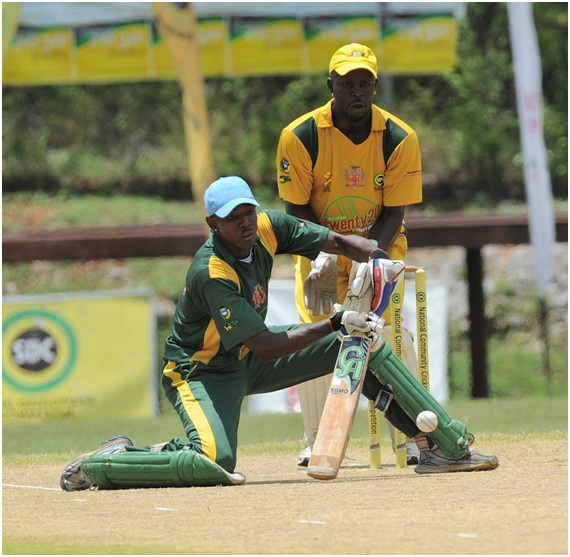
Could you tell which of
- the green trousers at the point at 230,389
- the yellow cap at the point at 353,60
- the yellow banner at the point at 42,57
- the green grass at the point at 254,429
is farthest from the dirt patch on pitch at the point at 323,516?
the yellow banner at the point at 42,57

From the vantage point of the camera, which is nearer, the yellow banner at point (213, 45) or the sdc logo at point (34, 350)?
the sdc logo at point (34, 350)

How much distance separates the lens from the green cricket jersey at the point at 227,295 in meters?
5.13

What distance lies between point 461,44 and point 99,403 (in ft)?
52.0

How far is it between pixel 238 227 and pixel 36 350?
724 centimetres

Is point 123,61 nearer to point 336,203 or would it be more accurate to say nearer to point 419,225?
point 419,225

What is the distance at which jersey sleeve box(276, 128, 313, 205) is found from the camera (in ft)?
20.0

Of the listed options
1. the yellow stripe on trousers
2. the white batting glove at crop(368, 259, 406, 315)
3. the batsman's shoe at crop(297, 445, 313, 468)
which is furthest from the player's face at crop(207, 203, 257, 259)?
the batsman's shoe at crop(297, 445, 313, 468)

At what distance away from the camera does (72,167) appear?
23.7 meters

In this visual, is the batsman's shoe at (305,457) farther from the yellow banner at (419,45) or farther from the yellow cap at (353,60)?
the yellow banner at (419,45)

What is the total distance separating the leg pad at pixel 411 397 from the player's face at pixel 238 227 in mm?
848

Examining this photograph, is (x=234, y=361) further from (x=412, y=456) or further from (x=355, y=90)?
(x=355, y=90)

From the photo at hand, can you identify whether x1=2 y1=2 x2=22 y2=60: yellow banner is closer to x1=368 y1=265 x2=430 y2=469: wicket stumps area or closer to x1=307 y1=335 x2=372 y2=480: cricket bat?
x1=368 y1=265 x2=430 y2=469: wicket stumps area

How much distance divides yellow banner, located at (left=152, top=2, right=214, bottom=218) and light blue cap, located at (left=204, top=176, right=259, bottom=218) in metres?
8.14

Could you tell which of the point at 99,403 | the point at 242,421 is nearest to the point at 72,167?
the point at 99,403
